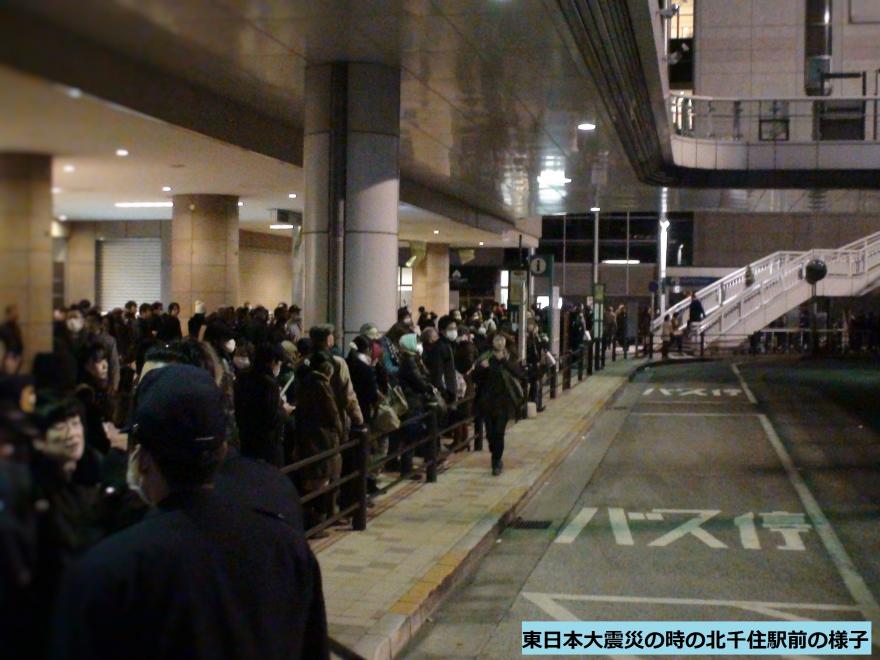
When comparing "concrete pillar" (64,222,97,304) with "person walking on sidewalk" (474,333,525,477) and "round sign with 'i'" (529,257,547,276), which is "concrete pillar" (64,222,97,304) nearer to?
"person walking on sidewalk" (474,333,525,477)

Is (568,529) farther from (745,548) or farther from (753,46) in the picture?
(753,46)

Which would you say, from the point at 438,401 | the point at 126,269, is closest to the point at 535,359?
the point at 438,401

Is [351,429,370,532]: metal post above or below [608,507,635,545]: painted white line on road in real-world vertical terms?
above

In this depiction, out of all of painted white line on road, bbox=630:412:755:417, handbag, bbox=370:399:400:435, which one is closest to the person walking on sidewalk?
handbag, bbox=370:399:400:435

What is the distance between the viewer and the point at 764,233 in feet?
183

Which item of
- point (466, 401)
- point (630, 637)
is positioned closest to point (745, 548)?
point (630, 637)

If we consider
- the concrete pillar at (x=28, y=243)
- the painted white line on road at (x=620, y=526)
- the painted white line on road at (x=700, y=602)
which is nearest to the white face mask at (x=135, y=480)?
the concrete pillar at (x=28, y=243)

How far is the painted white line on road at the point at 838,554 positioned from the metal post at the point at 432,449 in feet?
13.3

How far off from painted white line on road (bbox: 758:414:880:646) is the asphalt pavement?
0.06ft

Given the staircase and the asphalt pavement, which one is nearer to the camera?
the asphalt pavement

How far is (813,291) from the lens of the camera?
1539 inches

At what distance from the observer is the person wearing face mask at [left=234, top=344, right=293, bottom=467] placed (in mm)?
7949

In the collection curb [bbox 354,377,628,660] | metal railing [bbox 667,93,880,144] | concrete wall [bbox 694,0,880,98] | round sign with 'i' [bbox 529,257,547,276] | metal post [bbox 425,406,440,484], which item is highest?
concrete wall [bbox 694,0,880,98]

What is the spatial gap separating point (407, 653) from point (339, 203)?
6.65m
